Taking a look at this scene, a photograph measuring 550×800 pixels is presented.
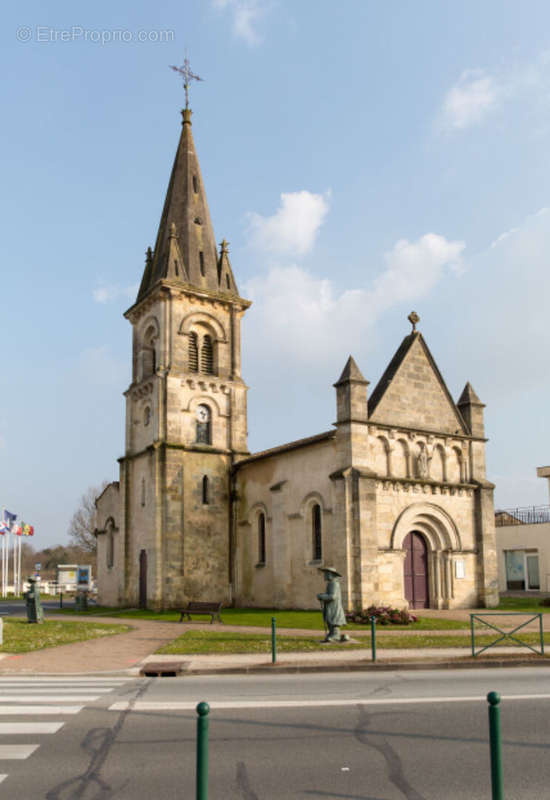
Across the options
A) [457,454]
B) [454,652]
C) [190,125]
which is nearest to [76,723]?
[454,652]

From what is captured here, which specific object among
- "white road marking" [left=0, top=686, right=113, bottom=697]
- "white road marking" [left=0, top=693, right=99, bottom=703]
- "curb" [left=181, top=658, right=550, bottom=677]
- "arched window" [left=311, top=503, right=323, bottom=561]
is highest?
"arched window" [left=311, top=503, right=323, bottom=561]

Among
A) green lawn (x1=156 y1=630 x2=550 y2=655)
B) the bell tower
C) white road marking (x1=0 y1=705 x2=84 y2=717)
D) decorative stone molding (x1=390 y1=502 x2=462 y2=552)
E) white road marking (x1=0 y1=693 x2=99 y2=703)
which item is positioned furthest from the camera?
the bell tower

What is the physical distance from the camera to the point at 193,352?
124 ft

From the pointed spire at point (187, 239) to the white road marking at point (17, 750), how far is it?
30.4m

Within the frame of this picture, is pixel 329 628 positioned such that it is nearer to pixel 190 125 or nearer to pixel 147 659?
pixel 147 659

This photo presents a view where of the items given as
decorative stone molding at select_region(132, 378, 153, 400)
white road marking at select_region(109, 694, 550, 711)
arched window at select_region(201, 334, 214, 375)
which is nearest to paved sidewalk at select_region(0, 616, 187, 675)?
white road marking at select_region(109, 694, 550, 711)

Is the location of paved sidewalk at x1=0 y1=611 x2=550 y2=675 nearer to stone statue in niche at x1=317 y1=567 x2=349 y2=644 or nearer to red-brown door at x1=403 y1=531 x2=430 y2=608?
stone statue in niche at x1=317 y1=567 x2=349 y2=644

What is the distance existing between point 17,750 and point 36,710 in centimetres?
236

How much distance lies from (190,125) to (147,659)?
3468 cm

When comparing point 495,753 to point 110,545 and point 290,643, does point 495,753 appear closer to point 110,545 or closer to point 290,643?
point 290,643

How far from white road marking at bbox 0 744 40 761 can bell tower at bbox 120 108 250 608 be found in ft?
85.2

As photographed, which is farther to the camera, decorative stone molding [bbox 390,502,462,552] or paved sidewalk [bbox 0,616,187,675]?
decorative stone molding [bbox 390,502,462,552]

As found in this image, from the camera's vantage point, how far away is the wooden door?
35.2 metres

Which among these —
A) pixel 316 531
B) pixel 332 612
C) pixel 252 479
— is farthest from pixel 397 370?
pixel 332 612
